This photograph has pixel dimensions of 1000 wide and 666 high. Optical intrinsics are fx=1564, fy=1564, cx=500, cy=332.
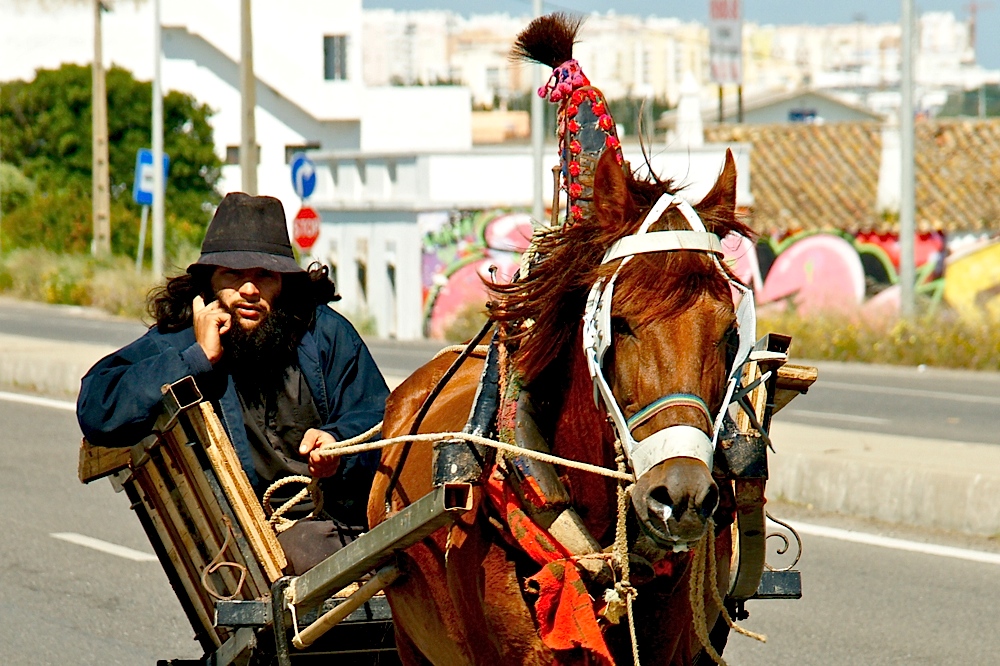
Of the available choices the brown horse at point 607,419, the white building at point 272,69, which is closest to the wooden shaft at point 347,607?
the brown horse at point 607,419

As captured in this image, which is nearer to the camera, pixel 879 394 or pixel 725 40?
pixel 879 394

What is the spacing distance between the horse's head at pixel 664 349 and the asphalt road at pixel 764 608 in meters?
3.70

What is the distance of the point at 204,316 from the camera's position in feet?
15.7

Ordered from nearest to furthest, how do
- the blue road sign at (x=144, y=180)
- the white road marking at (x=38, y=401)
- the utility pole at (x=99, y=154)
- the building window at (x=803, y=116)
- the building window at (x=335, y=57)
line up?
the white road marking at (x=38, y=401)
the blue road sign at (x=144, y=180)
the utility pole at (x=99, y=154)
the building window at (x=335, y=57)
the building window at (x=803, y=116)

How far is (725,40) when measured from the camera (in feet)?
252

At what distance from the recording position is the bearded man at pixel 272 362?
4820 mm

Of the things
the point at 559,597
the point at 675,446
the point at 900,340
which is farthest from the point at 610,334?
the point at 900,340

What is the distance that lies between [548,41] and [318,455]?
1.38 m

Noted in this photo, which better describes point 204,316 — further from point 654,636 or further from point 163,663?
point 654,636

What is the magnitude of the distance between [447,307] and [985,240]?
11371 millimetres

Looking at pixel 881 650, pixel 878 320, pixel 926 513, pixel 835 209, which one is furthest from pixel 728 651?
pixel 835 209

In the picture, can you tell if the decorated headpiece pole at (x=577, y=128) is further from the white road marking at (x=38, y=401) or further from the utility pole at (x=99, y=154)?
the utility pole at (x=99, y=154)

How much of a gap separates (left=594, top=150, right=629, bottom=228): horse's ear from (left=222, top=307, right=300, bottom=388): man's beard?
1697 mm

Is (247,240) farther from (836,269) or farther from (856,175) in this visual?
(856,175)
